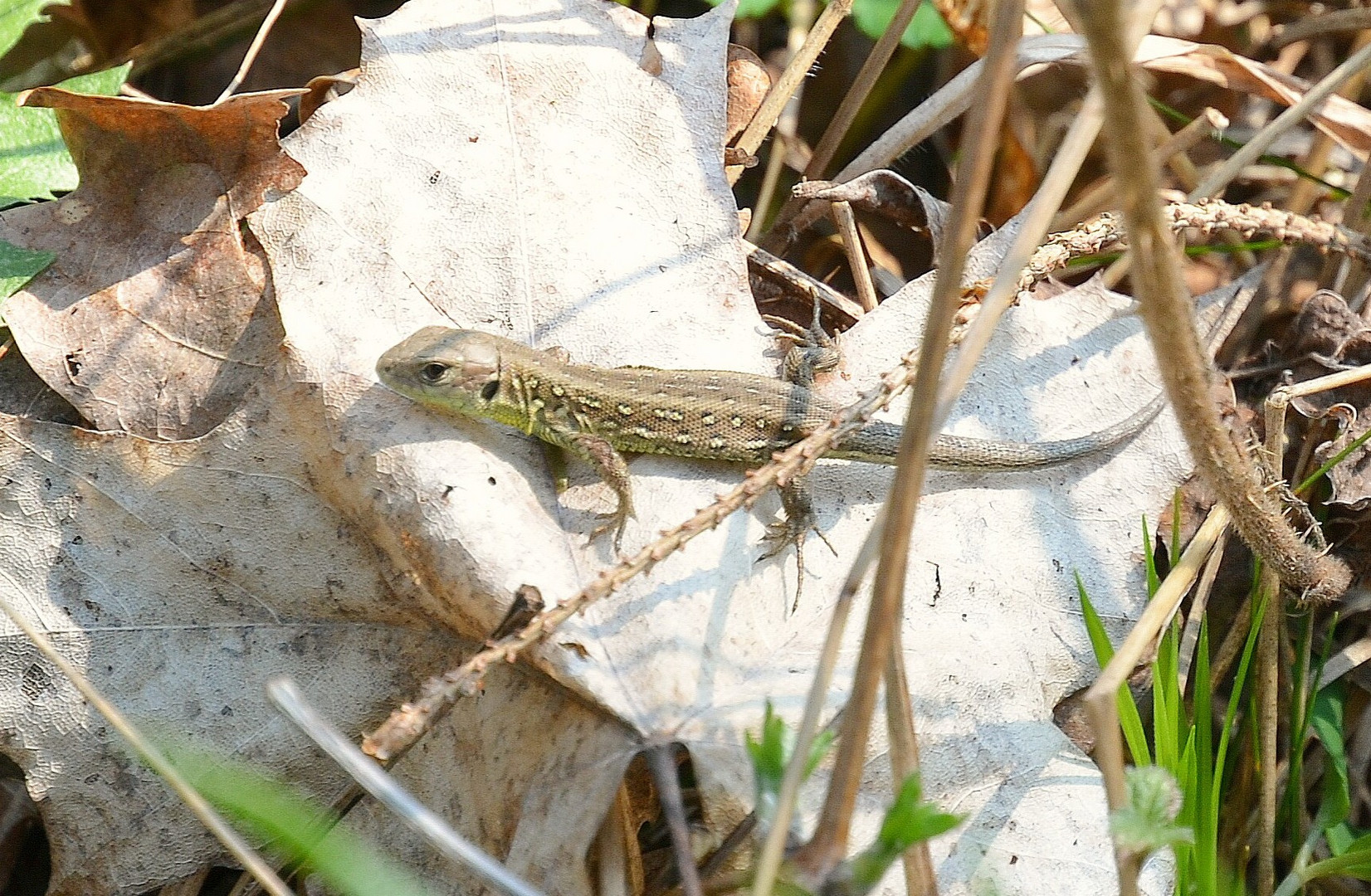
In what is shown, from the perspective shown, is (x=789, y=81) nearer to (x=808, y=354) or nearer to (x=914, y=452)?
(x=808, y=354)

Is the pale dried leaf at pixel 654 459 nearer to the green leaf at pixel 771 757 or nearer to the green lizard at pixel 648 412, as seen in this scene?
the green lizard at pixel 648 412

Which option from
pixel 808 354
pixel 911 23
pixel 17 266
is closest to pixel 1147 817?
pixel 808 354

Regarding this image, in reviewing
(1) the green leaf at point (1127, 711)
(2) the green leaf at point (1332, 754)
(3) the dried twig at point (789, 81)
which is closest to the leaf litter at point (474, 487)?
(1) the green leaf at point (1127, 711)

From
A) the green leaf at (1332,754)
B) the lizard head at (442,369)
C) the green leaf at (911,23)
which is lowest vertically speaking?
the green leaf at (1332,754)

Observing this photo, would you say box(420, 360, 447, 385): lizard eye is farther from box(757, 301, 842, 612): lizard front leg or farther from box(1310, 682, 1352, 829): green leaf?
box(1310, 682, 1352, 829): green leaf

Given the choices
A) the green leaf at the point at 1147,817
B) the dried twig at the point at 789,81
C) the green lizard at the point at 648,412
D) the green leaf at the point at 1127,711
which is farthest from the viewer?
the dried twig at the point at 789,81

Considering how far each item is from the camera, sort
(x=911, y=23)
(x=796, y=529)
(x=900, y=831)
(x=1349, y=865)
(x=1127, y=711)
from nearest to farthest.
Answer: (x=900, y=831) < (x=1127, y=711) < (x=1349, y=865) < (x=796, y=529) < (x=911, y=23)
